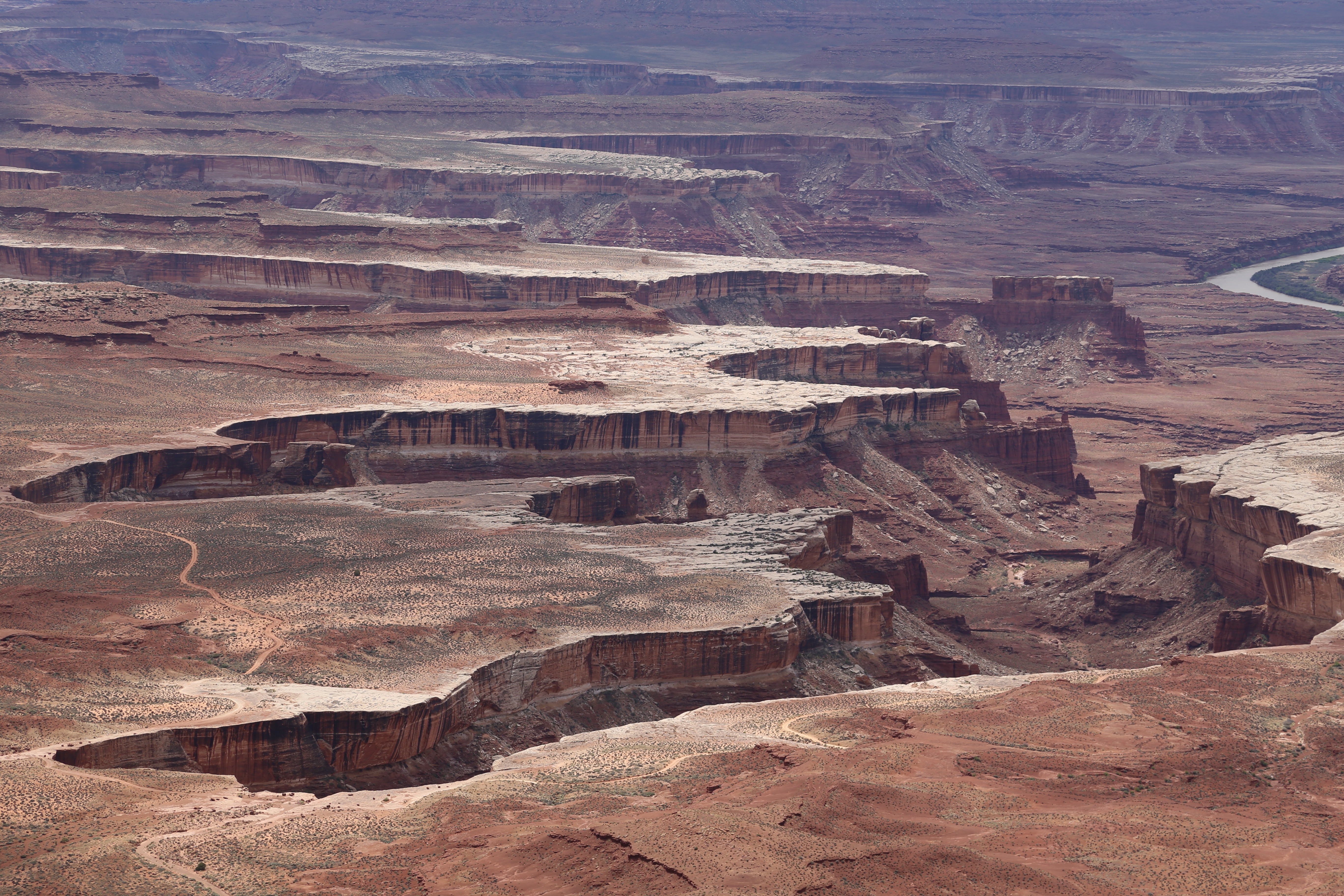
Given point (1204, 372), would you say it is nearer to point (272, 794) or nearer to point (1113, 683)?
point (1113, 683)

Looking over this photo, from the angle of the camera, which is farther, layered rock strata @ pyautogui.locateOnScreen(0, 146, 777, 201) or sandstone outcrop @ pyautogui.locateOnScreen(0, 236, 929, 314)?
layered rock strata @ pyautogui.locateOnScreen(0, 146, 777, 201)

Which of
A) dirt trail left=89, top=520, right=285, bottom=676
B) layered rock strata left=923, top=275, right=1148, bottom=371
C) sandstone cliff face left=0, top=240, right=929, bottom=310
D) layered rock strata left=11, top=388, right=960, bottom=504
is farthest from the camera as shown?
layered rock strata left=923, top=275, right=1148, bottom=371

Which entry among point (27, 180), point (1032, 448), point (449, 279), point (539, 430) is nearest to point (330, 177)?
point (27, 180)

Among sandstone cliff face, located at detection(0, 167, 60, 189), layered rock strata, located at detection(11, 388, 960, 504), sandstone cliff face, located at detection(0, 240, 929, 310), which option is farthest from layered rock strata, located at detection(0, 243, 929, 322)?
layered rock strata, located at detection(11, 388, 960, 504)

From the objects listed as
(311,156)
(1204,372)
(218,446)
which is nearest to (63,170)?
(311,156)

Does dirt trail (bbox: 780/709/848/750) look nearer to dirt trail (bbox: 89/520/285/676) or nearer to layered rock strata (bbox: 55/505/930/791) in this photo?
layered rock strata (bbox: 55/505/930/791)

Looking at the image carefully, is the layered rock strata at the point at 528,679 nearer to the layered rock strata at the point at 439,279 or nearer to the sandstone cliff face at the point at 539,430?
the sandstone cliff face at the point at 539,430
